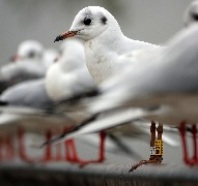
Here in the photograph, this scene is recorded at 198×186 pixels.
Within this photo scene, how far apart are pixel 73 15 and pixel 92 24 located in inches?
59.6

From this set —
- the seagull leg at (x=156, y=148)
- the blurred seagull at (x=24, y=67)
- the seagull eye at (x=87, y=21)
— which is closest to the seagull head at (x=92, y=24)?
the seagull eye at (x=87, y=21)

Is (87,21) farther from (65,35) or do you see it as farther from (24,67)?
(24,67)

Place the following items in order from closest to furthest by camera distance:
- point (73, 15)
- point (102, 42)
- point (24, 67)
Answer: point (102, 42) < point (73, 15) < point (24, 67)

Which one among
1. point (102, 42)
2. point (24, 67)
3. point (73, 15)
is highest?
point (24, 67)

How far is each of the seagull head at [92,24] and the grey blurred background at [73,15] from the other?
0.08 meters

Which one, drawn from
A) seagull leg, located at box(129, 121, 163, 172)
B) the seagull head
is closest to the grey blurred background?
the seagull head

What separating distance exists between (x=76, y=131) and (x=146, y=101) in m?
0.76

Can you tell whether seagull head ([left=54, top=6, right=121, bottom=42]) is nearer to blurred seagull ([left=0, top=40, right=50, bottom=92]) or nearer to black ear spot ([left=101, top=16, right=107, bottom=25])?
black ear spot ([left=101, top=16, right=107, bottom=25])

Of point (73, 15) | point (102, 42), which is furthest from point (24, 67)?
point (102, 42)

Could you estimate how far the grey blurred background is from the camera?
3.22 metres

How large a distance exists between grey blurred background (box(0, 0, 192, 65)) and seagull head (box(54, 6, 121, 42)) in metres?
0.08

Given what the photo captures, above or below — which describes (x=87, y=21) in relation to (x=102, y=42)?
above

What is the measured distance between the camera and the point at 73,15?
5457 mm

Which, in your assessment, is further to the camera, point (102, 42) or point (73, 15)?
point (73, 15)
